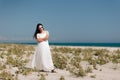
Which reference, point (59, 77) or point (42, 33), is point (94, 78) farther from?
point (42, 33)

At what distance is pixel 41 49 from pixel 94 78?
2.66m

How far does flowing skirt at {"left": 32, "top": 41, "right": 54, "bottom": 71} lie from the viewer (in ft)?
45.8

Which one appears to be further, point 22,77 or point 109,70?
point 109,70

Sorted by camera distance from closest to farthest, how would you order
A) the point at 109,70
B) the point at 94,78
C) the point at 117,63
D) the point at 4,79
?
the point at 4,79 → the point at 94,78 → the point at 109,70 → the point at 117,63

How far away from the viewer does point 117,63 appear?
16.9m

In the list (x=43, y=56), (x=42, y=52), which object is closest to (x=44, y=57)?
(x=43, y=56)

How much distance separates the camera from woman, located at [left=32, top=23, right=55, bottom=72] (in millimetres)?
13969

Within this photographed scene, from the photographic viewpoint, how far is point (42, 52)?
13953 mm

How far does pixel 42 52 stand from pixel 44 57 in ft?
0.78

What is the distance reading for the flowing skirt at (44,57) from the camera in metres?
14.0

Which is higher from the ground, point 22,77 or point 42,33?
point 42,33

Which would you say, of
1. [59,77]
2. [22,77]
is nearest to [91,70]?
[59,77]

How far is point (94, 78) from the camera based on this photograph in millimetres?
12898

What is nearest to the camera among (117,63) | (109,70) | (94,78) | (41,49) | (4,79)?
(4,79)
